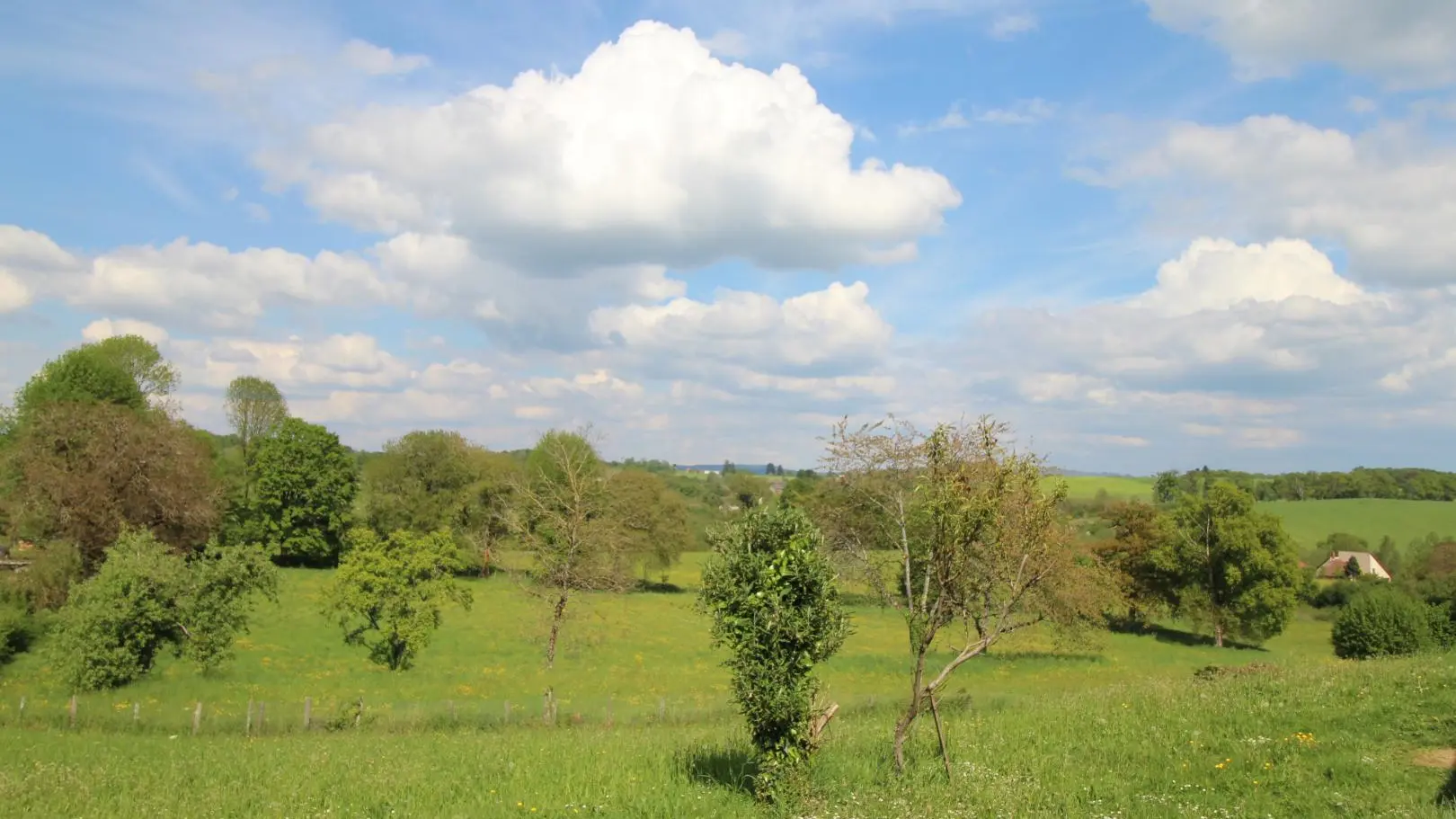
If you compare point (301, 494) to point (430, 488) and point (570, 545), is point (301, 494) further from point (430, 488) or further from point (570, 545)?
point (570, 545)

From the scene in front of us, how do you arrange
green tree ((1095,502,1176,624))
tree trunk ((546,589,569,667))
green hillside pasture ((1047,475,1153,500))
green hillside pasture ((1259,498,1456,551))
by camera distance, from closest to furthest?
tree trunk ((546,589,569,667)) < green tree ((1095,502,1176,624)) < green hillside pasture ((1259,498,1456,551)) < green hillside pasture ((1047,475,1153,500))

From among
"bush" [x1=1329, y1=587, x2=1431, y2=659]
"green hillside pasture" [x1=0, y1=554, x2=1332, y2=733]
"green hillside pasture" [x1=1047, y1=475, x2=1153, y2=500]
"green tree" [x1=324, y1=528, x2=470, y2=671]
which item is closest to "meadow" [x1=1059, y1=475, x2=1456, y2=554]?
"green hillside pasture" [x1=1047, y1=475, x2=1153, y2=500]

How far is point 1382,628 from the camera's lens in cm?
4006

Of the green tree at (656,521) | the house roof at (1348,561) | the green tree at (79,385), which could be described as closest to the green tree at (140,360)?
the green tree at (79,385)

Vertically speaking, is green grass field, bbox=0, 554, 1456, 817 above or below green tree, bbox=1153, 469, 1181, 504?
below

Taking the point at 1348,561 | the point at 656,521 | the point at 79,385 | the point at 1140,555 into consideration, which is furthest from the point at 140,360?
the point at 1348,561

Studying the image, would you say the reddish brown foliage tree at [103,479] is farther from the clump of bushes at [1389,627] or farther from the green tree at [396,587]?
the clump of bushes at [1389,627]

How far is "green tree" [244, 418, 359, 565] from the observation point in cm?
6781

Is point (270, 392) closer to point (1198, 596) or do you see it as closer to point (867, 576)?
point (867, 576)

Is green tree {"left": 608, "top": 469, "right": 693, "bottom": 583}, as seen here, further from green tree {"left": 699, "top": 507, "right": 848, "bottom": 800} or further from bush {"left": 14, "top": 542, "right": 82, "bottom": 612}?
green tree {"left": 699, "top": 507, "right": 848, "bottom": 800}

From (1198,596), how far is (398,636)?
5160cm

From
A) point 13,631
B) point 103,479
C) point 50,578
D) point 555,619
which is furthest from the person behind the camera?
point 103,479

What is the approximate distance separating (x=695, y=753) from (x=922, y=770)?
14.2ft

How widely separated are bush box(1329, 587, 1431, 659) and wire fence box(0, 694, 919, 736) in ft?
95.8
